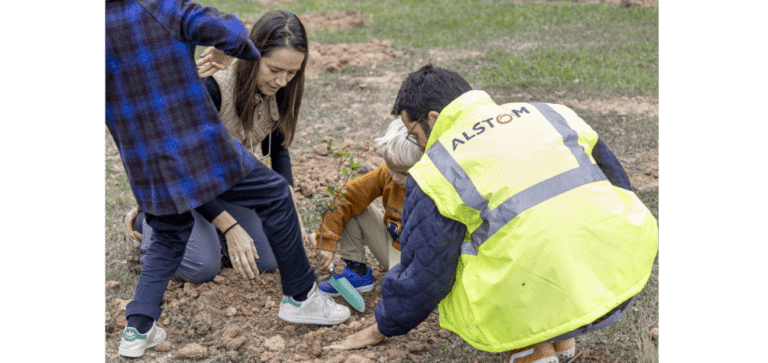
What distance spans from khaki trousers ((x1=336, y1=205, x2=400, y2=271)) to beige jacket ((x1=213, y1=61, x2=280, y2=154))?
1.88 ft

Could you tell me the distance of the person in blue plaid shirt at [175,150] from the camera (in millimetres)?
1872

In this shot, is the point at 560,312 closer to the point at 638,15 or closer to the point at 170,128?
the point at 170,128

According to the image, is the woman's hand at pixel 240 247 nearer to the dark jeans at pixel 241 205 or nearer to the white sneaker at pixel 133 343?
the dark jeans at pixel 241 205

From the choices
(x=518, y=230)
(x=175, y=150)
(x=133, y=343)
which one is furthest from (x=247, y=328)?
(x=518, y=230)

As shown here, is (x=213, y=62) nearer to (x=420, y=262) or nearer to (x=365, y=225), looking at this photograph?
(x=365, y=225)

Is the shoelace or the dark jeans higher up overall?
the dark jeans

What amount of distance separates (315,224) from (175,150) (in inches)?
55.3

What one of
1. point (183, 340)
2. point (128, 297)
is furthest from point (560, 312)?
point (128, 297)

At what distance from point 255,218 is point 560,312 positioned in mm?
1754

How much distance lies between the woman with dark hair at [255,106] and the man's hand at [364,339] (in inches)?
24.4

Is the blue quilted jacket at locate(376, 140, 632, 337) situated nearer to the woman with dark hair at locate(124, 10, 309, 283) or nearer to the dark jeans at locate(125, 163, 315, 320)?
the dark jeans at locate(125, 163, 315, 320)

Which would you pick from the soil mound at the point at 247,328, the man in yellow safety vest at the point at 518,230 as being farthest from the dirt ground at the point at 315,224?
the man in yellow safety vest at the point at 518,230

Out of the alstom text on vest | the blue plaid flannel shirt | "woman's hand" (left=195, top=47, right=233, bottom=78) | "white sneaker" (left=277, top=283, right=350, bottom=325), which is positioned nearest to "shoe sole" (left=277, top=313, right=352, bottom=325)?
"white sneaker" (left=277, top=283, right=350, bottom=325)

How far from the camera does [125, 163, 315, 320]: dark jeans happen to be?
7.25 ft
